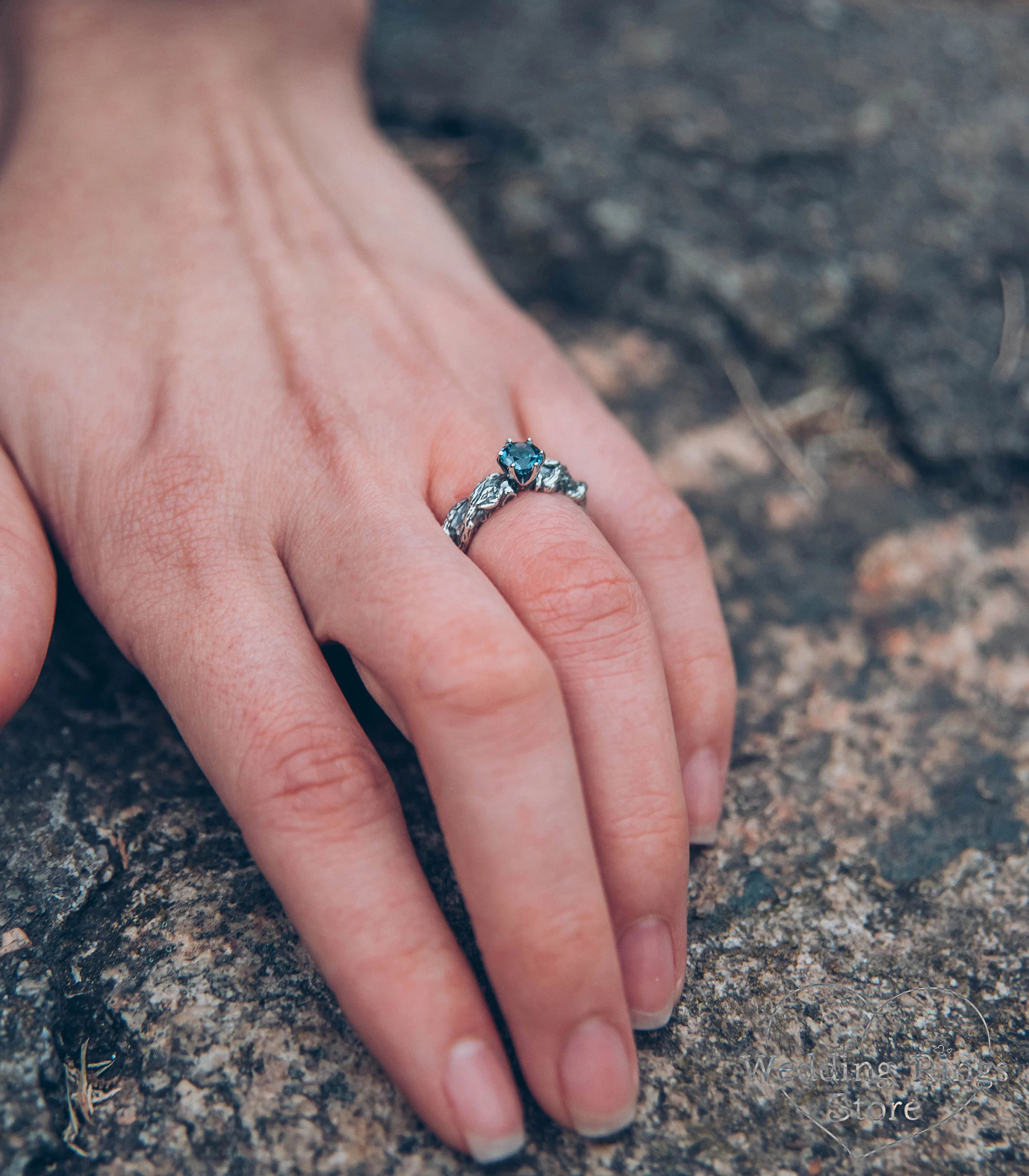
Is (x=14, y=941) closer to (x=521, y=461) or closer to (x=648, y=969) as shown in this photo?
(x=648, y=969)

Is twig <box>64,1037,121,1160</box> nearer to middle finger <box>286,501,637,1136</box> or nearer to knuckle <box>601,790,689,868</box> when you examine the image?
middle finger <box>286,501,637,1136</box>

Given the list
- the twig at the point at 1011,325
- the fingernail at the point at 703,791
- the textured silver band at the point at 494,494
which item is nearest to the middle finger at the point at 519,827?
the textured silver band at the point at 494,494

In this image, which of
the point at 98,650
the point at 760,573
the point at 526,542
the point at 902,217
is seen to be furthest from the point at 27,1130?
the point at 902,217

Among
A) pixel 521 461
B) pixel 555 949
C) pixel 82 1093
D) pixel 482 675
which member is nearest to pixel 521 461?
pixel 521 461

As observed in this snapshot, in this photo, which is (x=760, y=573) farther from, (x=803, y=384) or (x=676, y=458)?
(x=803, y=384)

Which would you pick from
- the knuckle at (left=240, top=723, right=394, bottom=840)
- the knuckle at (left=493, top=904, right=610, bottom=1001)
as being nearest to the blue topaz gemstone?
the knuckle at (left=240, top=723, right=394, bottom=840)

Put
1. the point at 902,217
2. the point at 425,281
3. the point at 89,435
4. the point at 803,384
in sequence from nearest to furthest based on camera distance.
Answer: the point at 89,435
the point at 425,281
the point at 803,384
the point at 902,217

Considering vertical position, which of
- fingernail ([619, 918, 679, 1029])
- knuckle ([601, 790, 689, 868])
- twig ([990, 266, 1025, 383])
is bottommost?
twig ([990, 266, 1025, 383])
